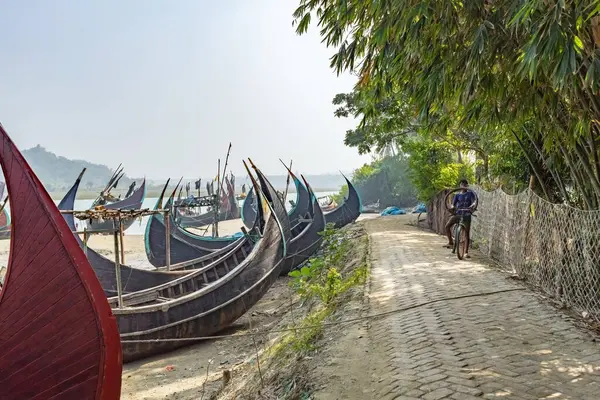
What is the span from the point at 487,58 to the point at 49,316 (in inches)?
180

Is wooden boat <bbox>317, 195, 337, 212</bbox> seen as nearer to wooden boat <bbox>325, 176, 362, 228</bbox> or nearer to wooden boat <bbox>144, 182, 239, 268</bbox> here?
wooden boat <bbox>325, 176, 362, 228</bbox>

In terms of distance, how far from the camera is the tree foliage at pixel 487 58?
299cm

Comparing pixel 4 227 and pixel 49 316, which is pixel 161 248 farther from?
pixel 49 316

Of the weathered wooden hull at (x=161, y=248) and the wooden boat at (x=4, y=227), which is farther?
the wooden boat at (x=4, y=227)

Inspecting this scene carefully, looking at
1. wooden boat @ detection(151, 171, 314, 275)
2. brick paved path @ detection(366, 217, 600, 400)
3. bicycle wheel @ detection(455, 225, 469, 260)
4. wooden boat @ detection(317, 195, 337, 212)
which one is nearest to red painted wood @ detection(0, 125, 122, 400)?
brick paved path @ detection(366, 217, 600, 400)

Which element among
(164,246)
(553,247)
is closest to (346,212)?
(164,246)

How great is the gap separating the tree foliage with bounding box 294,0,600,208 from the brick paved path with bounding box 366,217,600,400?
6.08 feet

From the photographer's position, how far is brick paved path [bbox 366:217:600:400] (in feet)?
11.7

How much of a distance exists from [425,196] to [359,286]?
11.2 metres

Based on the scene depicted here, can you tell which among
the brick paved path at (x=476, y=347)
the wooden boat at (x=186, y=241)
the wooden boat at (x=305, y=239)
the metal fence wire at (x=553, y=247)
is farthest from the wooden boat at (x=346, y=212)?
the brick paved path at (x=476, y=347)

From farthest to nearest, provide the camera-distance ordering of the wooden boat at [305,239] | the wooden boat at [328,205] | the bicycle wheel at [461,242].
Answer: the wooden boat at [328,205] < the wooden boat at [305,239] < the bicycle wheel at [461,242]

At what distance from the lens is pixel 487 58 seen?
4086mm

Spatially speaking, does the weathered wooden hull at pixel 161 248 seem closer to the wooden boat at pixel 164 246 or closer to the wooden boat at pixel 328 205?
the wooden boat at pixel 164 246

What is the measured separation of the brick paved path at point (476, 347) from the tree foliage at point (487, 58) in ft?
6.08
